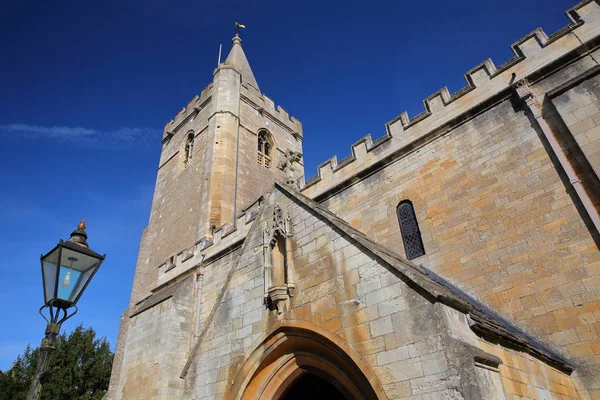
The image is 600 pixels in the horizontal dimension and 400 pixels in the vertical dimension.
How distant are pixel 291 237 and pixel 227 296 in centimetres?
157

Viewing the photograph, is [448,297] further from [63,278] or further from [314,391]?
[63,278]

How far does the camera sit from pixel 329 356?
17.7 feet

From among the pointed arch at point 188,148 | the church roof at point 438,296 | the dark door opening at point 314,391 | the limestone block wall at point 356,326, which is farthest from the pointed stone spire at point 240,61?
the dark door opening at point 314,391

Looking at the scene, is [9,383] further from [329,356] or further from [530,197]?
[530,197]

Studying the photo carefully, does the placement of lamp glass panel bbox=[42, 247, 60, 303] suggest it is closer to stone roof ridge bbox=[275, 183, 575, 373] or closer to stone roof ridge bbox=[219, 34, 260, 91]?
stone roof ridge bbox=[275, 183, 575, 373]

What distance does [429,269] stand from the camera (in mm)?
9047

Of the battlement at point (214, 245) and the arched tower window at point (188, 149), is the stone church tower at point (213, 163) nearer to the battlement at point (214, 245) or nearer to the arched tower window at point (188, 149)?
the arched tower window at point (188, 149)

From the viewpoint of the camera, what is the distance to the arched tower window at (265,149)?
23109mm

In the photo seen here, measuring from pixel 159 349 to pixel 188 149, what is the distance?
47.4ft

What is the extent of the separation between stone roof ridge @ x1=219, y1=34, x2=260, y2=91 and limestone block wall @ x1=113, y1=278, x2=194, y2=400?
52.9ft

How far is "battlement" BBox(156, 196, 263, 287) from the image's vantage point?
1406cm

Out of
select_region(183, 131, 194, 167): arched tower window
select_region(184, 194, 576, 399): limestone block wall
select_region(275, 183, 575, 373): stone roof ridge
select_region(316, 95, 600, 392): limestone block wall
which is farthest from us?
select_region(183, 131, 194, 167): arched tower window

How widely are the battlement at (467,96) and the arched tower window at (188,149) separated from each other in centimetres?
1244

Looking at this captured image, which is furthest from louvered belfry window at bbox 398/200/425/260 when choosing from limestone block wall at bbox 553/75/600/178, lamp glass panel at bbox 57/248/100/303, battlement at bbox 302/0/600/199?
lamp glass panel at bbox 57/248/100/303
